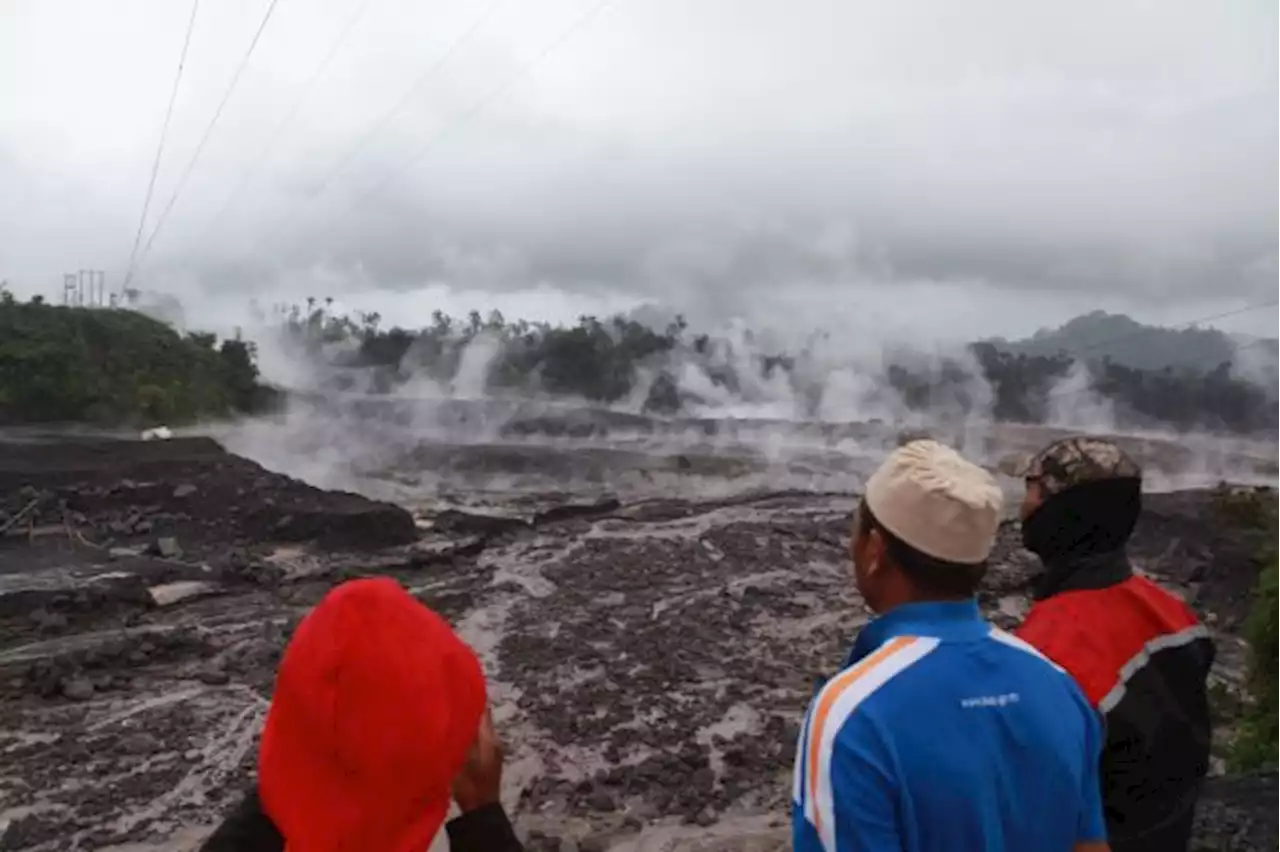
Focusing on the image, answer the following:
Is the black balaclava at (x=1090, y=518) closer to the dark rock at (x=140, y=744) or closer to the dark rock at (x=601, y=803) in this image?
the dark rock at (x=601, y=803)

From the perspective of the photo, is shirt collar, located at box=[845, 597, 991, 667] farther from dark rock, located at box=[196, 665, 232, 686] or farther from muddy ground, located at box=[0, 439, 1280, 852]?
dark rock, located at box=[196, 665, 232, 686]

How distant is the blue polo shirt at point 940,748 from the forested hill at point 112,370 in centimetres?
3215

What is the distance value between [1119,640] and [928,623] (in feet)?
2.53

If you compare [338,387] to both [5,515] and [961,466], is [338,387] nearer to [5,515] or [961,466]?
[5,515]

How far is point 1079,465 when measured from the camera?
8.10ft

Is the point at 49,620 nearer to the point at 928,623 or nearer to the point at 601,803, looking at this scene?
the point at 601,803

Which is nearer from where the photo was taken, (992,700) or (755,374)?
(992,700)

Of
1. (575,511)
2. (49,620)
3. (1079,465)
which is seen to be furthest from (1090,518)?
(575,511)

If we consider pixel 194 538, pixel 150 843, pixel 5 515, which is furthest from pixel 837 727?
pixel 5 515

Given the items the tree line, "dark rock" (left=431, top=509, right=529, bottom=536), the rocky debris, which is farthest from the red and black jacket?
the tree line

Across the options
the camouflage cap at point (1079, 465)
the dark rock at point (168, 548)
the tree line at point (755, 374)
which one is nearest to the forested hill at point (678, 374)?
the tree line at point (755, 374)

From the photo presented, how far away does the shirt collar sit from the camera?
5.91 feet

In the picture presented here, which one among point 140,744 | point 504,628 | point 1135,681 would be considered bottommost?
point 140,744

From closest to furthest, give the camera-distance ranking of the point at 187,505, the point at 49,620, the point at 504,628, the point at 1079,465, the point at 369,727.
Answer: the point at 369,727
the point at 1079,465
the point at 49,620
the point at 504,628
the point at 187,505
